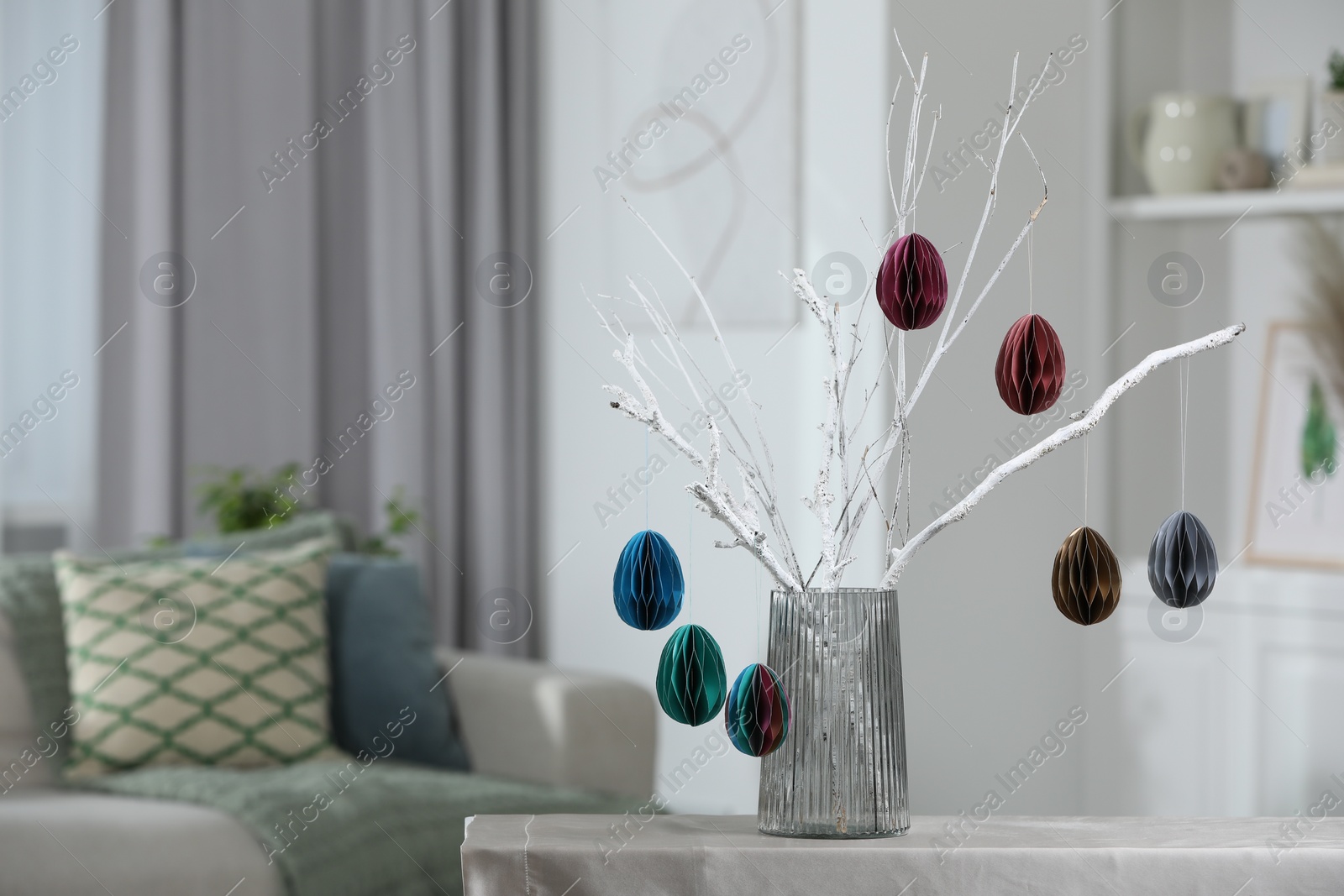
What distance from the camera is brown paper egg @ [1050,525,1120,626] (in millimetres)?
895

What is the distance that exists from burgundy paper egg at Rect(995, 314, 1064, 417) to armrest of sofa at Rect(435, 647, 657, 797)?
143cm

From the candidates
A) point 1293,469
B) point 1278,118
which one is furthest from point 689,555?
point 1278,118

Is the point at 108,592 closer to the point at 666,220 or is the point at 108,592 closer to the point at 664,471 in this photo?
the point at 664,471

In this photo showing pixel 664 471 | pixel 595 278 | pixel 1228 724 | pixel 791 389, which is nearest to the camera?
pixel 1228 724

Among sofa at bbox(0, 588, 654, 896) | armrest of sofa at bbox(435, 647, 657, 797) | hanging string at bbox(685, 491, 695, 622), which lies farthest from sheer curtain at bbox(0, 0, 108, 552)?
hanging string at bbox(685, 491, 695, 622)

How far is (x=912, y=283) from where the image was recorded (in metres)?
0.88

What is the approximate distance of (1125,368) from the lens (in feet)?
7.63

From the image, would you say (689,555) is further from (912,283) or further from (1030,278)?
(912,283)

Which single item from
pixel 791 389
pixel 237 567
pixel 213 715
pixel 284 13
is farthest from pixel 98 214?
pixel 791 389

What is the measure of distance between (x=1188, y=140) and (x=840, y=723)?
1.77 m

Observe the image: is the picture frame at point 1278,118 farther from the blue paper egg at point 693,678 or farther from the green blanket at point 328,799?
the blue paper egg at point 693,678

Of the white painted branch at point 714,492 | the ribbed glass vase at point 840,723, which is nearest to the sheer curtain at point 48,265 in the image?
the white painted branch at point 714,492

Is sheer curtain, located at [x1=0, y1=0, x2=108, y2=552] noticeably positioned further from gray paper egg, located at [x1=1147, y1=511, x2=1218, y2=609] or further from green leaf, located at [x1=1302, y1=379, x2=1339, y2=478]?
gray paper egg, located at [x1=1147, y1=511, x2=1218, y2=609]

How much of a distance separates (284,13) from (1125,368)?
2.08 metres
